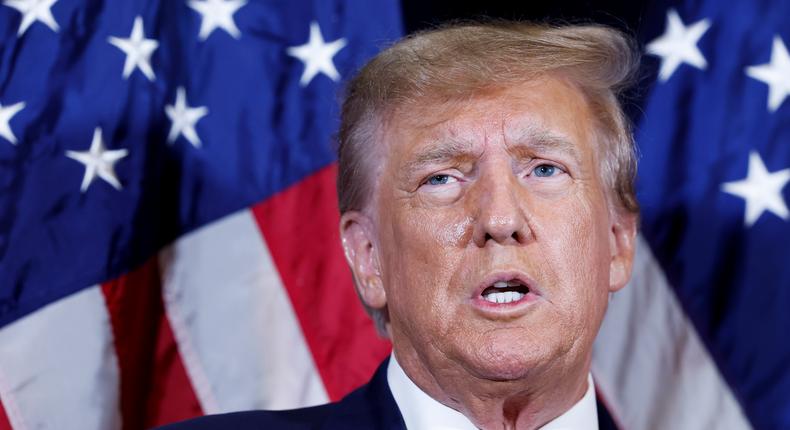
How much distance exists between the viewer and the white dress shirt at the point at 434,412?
1971mm

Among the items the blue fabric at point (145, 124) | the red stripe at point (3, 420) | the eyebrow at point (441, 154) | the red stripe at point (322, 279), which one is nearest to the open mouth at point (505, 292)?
the eyebrow at point (441, 154)

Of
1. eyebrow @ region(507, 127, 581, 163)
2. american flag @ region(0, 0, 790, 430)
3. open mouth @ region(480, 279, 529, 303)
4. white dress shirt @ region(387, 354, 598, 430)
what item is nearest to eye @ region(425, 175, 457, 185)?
eyebrow @ region(507, 127, 581, 163)

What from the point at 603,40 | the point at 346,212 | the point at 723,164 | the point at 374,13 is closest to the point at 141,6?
the point at 374,13

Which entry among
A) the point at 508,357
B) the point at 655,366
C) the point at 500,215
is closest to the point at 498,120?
the point at 500,215

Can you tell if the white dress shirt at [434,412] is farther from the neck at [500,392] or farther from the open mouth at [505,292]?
the open mouth at [505,292]

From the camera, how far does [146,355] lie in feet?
8.29

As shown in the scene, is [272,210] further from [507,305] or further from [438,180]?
[507,305]

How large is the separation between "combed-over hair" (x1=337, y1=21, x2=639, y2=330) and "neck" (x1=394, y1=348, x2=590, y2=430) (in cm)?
25

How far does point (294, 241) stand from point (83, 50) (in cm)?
69

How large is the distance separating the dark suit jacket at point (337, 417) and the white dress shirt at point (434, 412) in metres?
0.02

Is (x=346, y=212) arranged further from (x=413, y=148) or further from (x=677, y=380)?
(x=677, y=380)

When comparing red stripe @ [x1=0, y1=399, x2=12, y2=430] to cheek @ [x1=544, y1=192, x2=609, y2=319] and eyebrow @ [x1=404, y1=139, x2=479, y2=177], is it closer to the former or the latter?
eyebrow @ [x1=404, y1=139, x2=479, y2=177]

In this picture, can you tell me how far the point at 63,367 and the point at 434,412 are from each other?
2.97ft

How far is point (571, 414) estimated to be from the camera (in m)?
2.02
